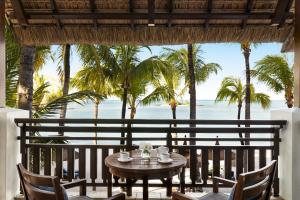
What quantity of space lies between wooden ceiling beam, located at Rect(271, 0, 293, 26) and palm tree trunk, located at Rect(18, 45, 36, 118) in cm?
429

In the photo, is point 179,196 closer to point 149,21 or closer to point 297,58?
point 297,58

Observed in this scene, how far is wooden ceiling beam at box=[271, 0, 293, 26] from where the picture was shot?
11.9 feet

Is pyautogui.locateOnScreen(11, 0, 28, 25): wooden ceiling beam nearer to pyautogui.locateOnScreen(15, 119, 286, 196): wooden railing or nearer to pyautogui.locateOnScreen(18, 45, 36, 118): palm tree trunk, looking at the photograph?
pyautogui.locateOnScreen(15, 119, 286, 196): wooden railing

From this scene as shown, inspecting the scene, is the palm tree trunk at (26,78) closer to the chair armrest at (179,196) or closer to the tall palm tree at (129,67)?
the chair armrest at (179,196)

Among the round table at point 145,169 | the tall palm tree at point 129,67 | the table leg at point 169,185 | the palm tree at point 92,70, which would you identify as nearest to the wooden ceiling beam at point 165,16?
the round table at point 145,169

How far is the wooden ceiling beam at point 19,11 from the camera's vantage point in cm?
370

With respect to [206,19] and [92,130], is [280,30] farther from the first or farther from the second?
[92,130]

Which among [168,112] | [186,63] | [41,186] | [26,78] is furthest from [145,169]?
[168,112]

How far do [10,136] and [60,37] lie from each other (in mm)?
1462

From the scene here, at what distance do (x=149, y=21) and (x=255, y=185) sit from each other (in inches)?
94.7

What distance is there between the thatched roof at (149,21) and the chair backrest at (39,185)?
2.22 metres

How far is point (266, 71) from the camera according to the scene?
14.8 m

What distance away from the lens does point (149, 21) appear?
3820mm

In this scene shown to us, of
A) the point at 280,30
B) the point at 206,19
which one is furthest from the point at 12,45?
the point at 280,30
